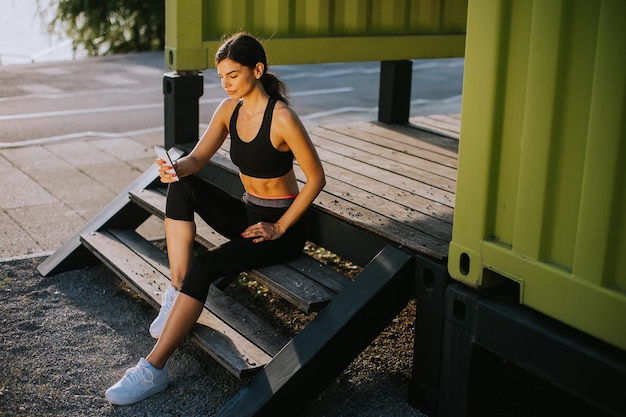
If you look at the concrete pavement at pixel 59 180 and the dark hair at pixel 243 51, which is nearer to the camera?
the dark hair at pixel 243 51

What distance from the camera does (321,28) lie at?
19.9 feet

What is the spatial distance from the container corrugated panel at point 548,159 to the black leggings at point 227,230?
922mm

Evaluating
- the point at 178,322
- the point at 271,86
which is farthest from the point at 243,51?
the point at 178,322

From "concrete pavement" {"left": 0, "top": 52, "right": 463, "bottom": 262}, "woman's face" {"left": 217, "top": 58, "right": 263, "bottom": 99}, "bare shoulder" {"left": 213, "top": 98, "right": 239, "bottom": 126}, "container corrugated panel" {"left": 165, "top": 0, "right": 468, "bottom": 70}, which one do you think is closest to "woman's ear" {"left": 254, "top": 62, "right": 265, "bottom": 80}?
"woman's face" {"left": 217, "top": 58, "right": 263, "bottom": 99}

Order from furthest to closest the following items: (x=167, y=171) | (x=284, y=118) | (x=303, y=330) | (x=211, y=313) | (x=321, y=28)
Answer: (x=321, y=28)
(x=211, y=313)
(x=167, y=171)
(x=284, y=118)
(x=303, y=330)

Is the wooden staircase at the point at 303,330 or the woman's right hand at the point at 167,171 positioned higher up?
the woman's right hand at the point at 167,171

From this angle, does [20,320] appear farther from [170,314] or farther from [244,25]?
[244,25]

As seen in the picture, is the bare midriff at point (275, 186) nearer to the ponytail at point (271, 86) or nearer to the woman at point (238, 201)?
the woman at point (238, 201)

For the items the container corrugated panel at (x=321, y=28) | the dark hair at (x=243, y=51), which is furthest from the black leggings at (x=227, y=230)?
the container corrugated panel at (x=321, y=28)

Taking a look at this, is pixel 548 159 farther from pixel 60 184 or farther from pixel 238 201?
pixel 60 184

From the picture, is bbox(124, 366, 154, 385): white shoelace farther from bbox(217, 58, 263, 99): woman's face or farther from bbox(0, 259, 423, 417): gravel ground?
bbox(217, 58, 263, 99): woman's face

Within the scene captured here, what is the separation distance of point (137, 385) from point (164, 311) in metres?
0.39

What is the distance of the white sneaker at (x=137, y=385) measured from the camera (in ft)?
12.7

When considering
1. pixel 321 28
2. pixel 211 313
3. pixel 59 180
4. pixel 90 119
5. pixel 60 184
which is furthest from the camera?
pixel 90 119
